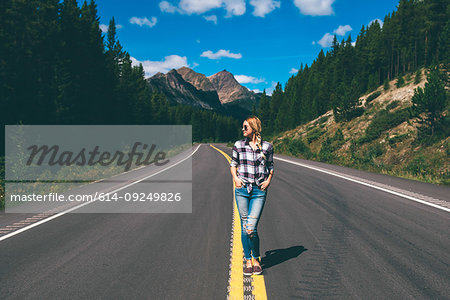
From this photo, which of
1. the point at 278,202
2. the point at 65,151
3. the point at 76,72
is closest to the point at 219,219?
the point at 278,202

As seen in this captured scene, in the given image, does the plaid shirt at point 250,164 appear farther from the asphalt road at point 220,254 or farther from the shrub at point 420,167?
the shrub at point 420,167

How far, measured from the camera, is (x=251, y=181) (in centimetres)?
354

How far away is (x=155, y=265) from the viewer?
373 cm

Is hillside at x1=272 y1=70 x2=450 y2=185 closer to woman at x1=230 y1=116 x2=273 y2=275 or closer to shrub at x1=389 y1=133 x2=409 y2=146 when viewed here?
shrub at x1=389 y1=133 x2=409 y2=146

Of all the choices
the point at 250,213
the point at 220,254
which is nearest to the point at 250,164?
the point at 250,213

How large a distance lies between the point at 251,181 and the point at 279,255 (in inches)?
53.2

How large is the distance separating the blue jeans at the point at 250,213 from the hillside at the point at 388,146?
34.3 feet

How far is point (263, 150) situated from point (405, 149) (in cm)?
2165

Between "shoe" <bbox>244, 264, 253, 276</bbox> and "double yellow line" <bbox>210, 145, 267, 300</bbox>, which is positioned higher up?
"shoe" <bbox>244, 264, 253, 276</bbox>

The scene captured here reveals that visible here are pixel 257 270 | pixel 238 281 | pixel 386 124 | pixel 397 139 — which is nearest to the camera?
pixel 238 281

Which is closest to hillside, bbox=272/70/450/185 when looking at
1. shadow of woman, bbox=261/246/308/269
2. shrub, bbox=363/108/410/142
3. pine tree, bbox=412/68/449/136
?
shrub, bbox=363/108/410/142

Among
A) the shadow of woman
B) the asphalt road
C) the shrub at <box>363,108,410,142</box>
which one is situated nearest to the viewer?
the asphalt road

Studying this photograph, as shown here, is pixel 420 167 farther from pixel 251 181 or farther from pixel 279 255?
pixel 251 181

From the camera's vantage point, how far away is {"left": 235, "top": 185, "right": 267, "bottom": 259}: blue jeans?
3537mm
